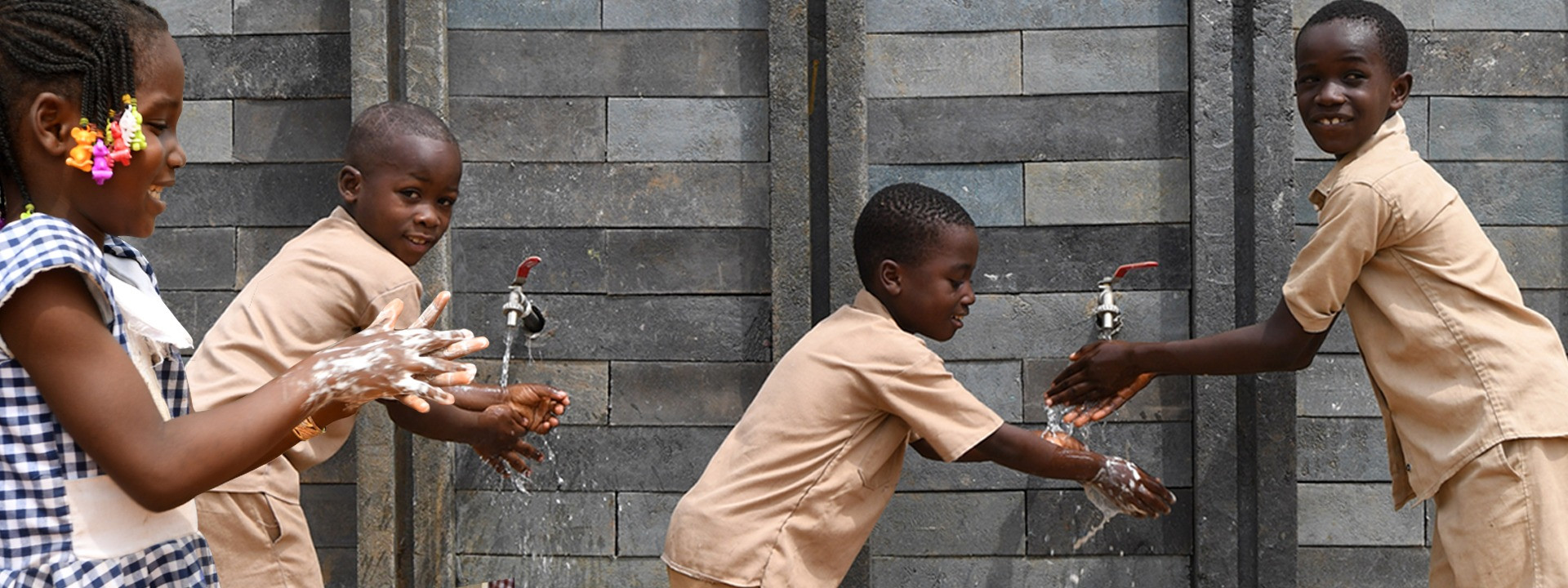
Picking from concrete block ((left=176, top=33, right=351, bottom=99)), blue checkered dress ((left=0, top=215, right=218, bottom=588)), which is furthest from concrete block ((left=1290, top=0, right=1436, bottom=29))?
blue checkered dress ((left=0, top=215, right=218, bottom=588))

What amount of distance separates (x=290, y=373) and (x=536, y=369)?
7.97 ft

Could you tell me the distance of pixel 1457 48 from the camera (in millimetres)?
4062

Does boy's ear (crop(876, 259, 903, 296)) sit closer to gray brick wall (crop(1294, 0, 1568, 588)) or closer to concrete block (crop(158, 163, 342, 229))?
gray brick wall (crop(1294, 0, 1568, 588))

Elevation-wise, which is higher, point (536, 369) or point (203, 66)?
point (203, 66)

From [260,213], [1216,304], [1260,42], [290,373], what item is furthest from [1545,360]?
[260,213]

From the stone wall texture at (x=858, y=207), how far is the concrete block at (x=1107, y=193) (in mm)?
10

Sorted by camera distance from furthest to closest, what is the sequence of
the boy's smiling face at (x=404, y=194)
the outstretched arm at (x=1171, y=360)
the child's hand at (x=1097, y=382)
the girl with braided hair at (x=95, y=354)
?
the child's hand at (x=1097, y=382) < the outstretched arm at (x=1171, y=360) < the boy's smiling face at (x=404, y=194) < the girl with braided hair at (x=95, y=354)

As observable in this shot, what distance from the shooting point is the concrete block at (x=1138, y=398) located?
4.12 m

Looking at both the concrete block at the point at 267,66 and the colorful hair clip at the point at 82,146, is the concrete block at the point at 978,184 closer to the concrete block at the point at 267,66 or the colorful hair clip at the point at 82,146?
the concrete block at the point at 267,66

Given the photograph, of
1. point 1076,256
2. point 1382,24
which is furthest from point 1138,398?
point 1382,24

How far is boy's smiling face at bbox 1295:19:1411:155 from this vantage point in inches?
129

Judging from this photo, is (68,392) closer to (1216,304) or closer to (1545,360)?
(1545,360)

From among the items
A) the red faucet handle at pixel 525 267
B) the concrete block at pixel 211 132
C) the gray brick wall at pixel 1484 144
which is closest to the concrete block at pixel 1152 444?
the gray brick wall at pixel 1484 144

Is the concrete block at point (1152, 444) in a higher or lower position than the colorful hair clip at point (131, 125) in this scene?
lower
